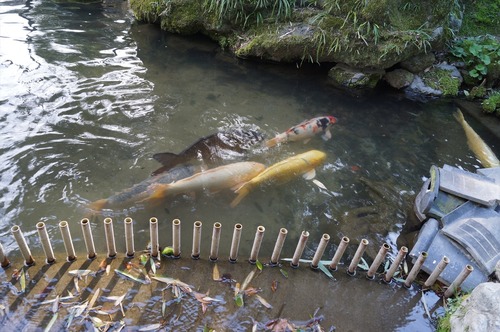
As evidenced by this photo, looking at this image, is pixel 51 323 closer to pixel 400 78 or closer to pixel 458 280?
pixel 458 280

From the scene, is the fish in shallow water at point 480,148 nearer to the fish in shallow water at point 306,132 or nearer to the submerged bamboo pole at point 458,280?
the fish in shallow water at point 306,132

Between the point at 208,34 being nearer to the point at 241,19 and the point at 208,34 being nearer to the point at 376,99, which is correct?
the point at 241,19

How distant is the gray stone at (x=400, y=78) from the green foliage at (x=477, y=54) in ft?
5.01

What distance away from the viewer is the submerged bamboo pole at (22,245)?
157 inches

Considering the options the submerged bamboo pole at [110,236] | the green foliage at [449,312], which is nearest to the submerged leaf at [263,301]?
the submerged bamboo pole at [110,236]

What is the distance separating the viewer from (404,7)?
917cm

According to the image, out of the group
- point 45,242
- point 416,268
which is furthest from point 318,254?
point 45,242

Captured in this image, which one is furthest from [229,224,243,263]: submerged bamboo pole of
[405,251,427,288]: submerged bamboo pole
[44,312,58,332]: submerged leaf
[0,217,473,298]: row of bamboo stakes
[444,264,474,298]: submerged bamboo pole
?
[444,264,474,298]: submerged bamboo pole

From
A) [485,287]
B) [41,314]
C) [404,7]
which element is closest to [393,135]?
[404,7]

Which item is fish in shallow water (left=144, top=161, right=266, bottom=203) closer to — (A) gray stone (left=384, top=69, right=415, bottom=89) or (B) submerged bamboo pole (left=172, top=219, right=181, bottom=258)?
(B) submerged bamboo pole (left=172, top=219, right=181, bottom=258)

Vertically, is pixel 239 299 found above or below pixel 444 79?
below

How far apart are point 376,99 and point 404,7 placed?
2238 mm

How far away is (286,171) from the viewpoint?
613cm

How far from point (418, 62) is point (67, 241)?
356 inches
